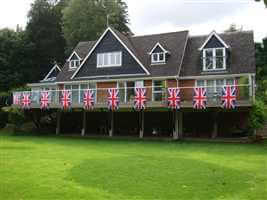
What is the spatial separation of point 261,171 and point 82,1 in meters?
41.2

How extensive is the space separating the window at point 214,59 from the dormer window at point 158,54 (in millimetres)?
3194

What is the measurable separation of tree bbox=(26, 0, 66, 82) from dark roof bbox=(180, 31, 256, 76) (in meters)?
23.1

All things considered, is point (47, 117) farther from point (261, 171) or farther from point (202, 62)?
point (261, 171)

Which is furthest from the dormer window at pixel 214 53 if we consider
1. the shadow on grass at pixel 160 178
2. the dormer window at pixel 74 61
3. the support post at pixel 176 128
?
the shadow on grass at pixel 160 178

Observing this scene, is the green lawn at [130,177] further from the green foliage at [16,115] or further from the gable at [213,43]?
the gable at [213,43]

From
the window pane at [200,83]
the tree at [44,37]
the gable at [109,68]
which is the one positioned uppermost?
the tree at [44,37]

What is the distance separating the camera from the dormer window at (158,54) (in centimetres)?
2848

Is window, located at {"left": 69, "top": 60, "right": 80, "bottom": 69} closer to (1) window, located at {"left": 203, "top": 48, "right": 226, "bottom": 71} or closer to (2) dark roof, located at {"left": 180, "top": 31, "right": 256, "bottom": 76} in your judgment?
(2) dark roof, located at {"left": 180, "top": 31, "right": 256, "bottom": 76}

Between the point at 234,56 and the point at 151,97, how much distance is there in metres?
7.54

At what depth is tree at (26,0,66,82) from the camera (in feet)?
152

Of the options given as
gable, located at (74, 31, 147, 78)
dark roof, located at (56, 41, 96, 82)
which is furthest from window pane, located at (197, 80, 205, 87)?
dark roof, located at (56, 41, 96, 82)

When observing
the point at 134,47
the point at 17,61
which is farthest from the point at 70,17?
the point at 134,47

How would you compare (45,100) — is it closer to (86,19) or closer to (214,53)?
(214,53)

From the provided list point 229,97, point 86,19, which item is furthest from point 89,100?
point 86,19
